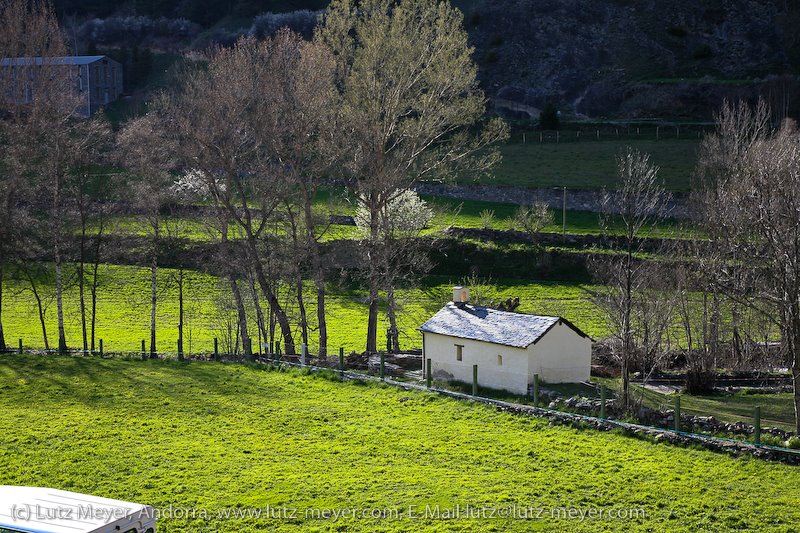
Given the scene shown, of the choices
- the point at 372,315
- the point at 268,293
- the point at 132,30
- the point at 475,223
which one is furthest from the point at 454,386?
the point at 132,30

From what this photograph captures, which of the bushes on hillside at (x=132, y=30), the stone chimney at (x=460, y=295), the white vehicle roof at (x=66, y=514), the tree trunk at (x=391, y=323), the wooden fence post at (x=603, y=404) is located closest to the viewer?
the white vehicle roof at (x=66, y=514)

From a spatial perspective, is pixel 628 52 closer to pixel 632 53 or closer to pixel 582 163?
pixel 632 53

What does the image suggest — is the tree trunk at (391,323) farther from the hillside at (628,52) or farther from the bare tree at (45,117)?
the hillside at (628,52)

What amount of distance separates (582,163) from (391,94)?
3776 cm

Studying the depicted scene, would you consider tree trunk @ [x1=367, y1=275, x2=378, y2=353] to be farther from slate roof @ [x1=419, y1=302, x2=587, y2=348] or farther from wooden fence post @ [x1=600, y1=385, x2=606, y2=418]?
wooden fence post @ [x1=600, y1=385, x2=606, y2=418]

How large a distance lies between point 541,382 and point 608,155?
48.2 meters

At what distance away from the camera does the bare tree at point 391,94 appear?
3884 cm

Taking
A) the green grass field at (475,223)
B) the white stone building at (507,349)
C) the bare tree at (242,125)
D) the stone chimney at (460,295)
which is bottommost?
the white stone building at (507,349)

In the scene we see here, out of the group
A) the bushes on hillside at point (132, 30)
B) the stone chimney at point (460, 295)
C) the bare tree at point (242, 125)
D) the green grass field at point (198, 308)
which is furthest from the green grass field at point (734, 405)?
the bushes on hillside at point (132, 30)

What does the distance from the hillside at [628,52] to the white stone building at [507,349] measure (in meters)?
60.8

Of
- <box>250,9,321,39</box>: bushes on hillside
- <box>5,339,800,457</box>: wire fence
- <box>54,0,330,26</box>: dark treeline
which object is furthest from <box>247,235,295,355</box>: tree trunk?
<box>54,0,330,26</box>: dark treeline

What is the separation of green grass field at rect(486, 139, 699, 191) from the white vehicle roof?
178 feet

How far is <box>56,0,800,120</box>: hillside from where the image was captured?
89.9m

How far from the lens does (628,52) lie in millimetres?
101812
